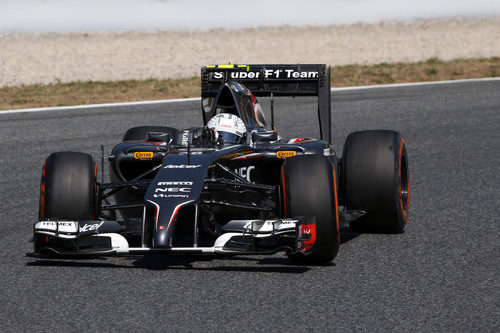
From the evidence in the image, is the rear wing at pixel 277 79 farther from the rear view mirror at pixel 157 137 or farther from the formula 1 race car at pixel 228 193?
the rear view mirror at pixel 157 137

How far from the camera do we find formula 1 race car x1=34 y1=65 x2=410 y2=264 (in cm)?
692

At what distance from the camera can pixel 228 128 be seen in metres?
8.66

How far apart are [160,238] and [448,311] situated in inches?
77.2

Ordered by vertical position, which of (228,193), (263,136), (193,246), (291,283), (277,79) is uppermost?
(277,79)

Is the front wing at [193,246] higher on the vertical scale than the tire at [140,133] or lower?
lower

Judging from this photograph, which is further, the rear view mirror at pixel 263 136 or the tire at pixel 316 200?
the rear view mirror at pixel 263 136

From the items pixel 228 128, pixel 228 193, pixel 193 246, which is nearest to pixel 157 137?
pixel 228 128

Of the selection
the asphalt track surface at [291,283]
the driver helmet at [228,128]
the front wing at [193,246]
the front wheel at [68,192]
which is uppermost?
the driver helmet at [228,128]

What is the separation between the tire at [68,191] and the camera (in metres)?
7.41

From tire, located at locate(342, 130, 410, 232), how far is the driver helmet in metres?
0.96

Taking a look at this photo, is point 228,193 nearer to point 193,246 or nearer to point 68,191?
point 193,246

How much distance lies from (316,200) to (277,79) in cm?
318

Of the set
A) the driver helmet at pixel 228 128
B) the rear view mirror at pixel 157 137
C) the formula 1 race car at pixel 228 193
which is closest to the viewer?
the formula 1 race car at pixel 228 193

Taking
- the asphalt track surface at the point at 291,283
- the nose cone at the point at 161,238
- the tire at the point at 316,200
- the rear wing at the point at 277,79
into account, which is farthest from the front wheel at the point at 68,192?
the rear wing at the point at 277,79
